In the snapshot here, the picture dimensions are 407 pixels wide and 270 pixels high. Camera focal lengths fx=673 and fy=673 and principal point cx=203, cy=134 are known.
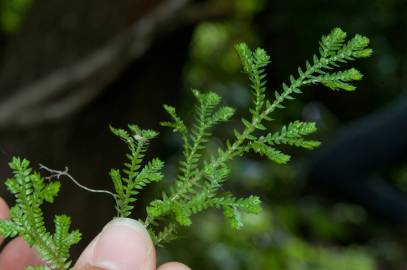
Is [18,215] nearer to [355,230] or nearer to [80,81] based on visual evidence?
[80,81]

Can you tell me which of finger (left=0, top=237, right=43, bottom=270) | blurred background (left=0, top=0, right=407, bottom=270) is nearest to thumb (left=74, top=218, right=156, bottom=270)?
finger (left=0, top=237, right=43, bottom=270)

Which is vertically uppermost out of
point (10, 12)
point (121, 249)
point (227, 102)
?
point (121, 249)

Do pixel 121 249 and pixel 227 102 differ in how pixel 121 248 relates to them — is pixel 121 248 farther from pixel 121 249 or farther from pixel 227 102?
pixel 227 102

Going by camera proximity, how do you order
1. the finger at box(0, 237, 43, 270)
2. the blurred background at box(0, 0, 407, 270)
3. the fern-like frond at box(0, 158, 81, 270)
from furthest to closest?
the blurred background at box(0, 0, 407, 270), the finger at box(0, 237, 43, 270), the fern-like frond at box(0, 158, 81, 270)

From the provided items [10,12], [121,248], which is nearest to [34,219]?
[121,248]

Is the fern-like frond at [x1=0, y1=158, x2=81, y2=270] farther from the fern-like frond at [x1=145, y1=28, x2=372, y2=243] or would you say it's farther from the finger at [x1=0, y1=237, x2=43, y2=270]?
the finger at [x1=0, y1=237, x2=43, y2=270]

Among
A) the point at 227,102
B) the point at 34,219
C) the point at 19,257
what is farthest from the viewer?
the point at 227,102

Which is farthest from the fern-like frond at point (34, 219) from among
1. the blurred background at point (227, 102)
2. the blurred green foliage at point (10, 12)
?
the blurred green foliage at point (10, 12)
